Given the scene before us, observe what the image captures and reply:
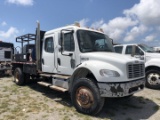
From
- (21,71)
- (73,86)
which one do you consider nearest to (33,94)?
(21,71)

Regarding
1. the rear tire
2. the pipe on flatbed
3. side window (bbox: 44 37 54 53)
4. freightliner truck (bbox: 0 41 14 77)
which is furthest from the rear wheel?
freightliner truck (bbox: 0 41 14 77)

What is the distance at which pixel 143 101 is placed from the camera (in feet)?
23.0

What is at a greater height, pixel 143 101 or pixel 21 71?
pixel 21 71

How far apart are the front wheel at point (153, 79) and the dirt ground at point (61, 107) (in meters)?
0.58

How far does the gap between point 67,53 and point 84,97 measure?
1.67 m

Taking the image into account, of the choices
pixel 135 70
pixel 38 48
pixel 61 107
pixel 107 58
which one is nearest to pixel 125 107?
pixel 135 70

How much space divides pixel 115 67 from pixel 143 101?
2617mm

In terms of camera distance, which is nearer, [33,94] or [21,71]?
[33,94]

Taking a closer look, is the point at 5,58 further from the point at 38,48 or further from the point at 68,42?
the point at 68,42

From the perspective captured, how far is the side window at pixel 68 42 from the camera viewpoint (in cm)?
629

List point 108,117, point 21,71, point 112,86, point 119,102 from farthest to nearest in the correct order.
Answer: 1. point 21,71
2. point 119,102
3. point 108,117
4. point 112,86

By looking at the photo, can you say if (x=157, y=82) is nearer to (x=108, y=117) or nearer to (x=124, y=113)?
(x=124, y=113)

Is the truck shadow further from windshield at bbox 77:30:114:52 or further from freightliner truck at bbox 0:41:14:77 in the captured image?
freightliner truck at bbox 0:41:14:77

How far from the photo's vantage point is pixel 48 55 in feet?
24.8
